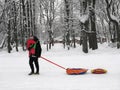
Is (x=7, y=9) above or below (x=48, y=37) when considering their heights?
above

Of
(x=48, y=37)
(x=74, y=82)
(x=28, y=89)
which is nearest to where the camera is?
(x=28, y=89)

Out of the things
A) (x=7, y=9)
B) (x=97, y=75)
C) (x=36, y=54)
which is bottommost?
(x=97, y=75)

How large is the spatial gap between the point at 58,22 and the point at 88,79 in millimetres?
41750

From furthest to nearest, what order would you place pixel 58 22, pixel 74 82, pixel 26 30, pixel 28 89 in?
pixel 58 22
pixel 26 30
pixel 74 82
pixel 28 89

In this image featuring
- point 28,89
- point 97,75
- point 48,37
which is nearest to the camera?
point 28,89

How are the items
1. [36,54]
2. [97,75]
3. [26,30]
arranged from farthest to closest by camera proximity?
[26,30] < [36,54] < [97,75]

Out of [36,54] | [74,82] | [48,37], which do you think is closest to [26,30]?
[48,37]

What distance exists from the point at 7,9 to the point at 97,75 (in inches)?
1051

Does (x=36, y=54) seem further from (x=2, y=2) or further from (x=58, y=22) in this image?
(x=58, y=22)

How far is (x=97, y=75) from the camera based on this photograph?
35.7 ft

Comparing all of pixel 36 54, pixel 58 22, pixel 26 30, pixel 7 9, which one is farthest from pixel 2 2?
pixel 36 54

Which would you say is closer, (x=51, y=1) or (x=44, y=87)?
(x=44, y=87)

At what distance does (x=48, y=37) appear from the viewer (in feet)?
141

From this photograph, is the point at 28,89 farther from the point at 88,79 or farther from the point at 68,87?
the point at 88,79
